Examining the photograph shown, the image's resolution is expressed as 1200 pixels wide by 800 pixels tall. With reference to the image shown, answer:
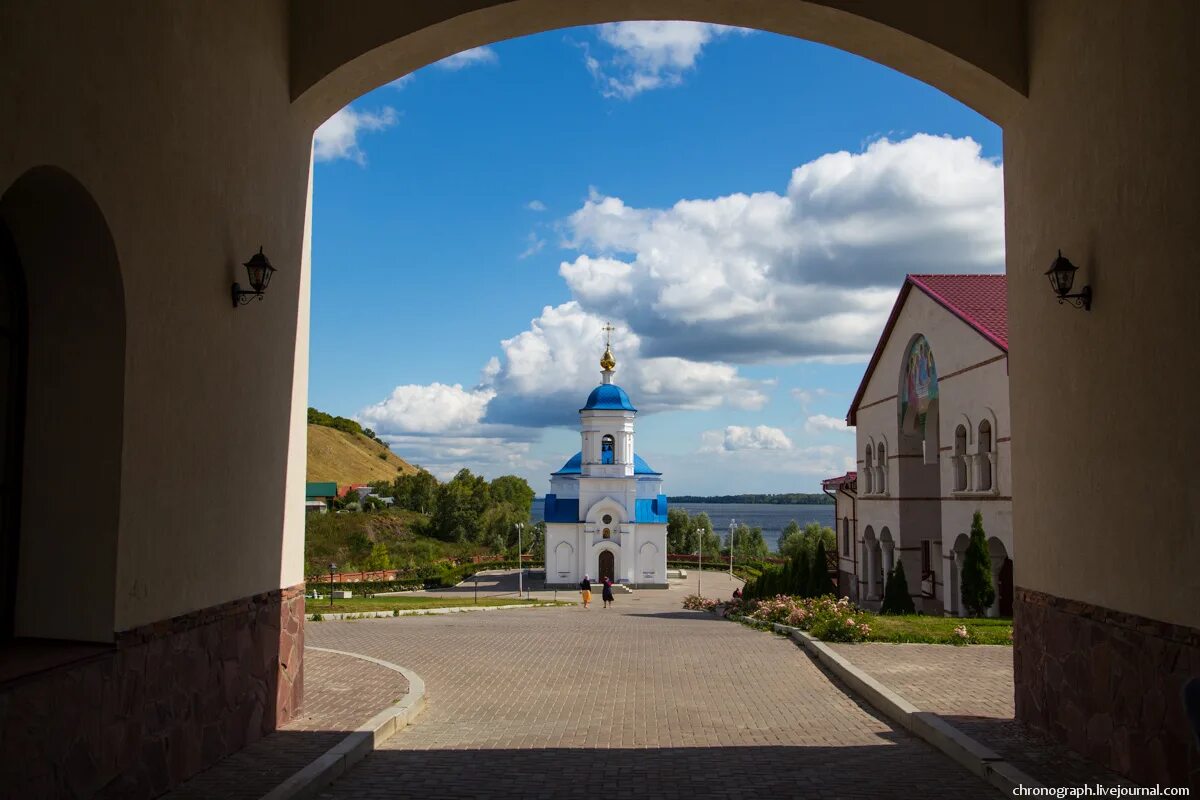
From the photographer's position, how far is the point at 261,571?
8.37m

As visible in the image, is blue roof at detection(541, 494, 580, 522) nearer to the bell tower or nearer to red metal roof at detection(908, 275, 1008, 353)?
the bell tower

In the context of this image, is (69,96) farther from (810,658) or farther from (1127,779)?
(810,658)

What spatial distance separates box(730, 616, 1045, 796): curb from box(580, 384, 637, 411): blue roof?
44.8m

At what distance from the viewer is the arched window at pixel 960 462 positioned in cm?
2644

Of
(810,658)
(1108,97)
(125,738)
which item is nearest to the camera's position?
(125,738)

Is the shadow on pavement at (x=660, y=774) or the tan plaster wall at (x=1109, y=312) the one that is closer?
the tan plaster wall at (x=1109, y=312)

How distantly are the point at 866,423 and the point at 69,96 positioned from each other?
105 feet

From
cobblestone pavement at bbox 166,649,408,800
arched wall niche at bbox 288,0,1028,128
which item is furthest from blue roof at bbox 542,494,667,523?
arched wall niche at bbox 288,0,1028,128

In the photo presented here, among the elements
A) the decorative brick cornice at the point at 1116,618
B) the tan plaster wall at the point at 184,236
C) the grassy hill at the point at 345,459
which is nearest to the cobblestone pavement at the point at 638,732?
the decorative brick cornice at the point at 1116,618

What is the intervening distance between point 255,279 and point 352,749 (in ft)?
11.5

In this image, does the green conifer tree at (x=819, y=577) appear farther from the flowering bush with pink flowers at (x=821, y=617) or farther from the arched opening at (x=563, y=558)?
the arched opening at (x=563, y=558)

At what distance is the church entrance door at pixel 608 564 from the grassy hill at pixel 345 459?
81.4 meters

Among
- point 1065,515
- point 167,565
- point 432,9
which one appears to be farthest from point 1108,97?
point 167,565

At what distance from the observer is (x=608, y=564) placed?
57.7m
